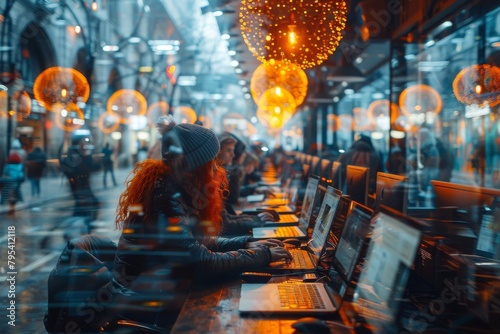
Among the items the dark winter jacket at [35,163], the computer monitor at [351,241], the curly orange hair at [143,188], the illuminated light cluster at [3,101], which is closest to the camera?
the computer monitor at [351,241]

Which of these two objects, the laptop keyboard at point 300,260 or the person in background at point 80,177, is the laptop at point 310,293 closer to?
the laptop keyboard at point 300,260

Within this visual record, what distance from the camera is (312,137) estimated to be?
2283 cm

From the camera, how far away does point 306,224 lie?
13.7 feet

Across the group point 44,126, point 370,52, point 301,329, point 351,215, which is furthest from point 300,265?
point 44,126

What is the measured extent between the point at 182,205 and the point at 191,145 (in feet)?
1.09

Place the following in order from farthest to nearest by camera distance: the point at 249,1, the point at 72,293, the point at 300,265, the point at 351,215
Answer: the point at 249,1, the point at 300,265, the point at 351,215, the point at 72,293

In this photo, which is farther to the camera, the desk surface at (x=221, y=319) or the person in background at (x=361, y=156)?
the person in background at (x=361, y=156)

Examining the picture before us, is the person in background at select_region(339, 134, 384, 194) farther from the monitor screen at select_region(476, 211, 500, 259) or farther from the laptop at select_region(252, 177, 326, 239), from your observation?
the monitor screen at select_region(476, 211, 500, 259)

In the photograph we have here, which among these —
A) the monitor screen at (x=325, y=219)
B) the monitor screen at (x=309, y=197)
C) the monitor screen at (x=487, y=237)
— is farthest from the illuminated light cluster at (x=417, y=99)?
the monitor screen at (x=487, y=237)

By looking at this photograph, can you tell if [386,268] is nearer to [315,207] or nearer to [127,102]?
[315,207]

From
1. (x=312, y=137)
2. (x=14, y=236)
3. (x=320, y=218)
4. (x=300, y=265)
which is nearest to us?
(x=300, y=265)

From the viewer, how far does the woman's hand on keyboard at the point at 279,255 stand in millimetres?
3029

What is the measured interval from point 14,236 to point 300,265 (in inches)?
311

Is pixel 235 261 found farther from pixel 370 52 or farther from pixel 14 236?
pixel 370 52
